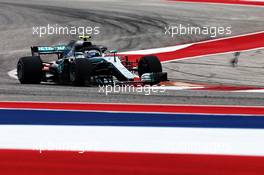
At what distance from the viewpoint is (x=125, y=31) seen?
20.5m

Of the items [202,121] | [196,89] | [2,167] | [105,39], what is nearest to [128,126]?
[202,121]

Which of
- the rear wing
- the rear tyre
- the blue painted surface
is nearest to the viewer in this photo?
the blue painted surface

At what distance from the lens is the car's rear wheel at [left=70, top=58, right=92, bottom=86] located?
444 inches

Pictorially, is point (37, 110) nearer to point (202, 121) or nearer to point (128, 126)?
point (128, 126)

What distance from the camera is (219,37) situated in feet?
64.0

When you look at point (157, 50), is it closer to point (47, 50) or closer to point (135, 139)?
point (47, 50)

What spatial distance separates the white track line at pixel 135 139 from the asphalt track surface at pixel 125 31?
2334 millimetres
